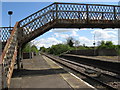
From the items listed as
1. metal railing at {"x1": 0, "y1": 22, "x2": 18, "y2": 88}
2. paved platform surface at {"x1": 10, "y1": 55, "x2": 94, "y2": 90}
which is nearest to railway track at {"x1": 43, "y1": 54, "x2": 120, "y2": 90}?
paved platform surface at {"x1": 10, "y1": 55, "x2": 94, "y2": 90}

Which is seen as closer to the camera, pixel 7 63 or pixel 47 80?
pixel 7 63

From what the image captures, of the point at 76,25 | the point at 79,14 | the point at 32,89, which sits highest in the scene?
the point at 79,14

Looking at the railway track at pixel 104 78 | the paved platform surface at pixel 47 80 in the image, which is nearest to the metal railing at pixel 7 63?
the paved platform surface at pixel 47 80

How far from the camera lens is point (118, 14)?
579 inches

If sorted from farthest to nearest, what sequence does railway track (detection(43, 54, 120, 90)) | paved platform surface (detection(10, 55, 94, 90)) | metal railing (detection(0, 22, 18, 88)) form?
railway track (detection(43, 54, 120, 90)) → paved platform surface (detection(10, 55, 94, 90)) → metal railing (detection(0, 22, 18, 88))

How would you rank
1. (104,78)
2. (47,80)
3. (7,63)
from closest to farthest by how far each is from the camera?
(7,63), (47,80), (104,78)

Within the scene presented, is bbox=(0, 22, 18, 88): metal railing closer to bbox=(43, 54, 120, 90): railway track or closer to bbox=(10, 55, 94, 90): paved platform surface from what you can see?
bbox=(10, 55, 94, 90): paved platform surface

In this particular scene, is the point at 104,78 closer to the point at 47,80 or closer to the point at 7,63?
the point at 47,80

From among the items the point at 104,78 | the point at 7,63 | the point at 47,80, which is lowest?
the point at 104,78

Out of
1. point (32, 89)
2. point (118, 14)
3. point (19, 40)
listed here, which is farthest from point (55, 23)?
point (32, 89)

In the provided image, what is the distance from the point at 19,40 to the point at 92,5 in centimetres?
688

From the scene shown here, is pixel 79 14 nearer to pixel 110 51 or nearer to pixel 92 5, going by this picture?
pixel 92 5

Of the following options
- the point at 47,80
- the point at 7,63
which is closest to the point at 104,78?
the point at 47,80

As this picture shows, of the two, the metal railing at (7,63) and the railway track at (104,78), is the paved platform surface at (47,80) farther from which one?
the railway track at (104,78)
